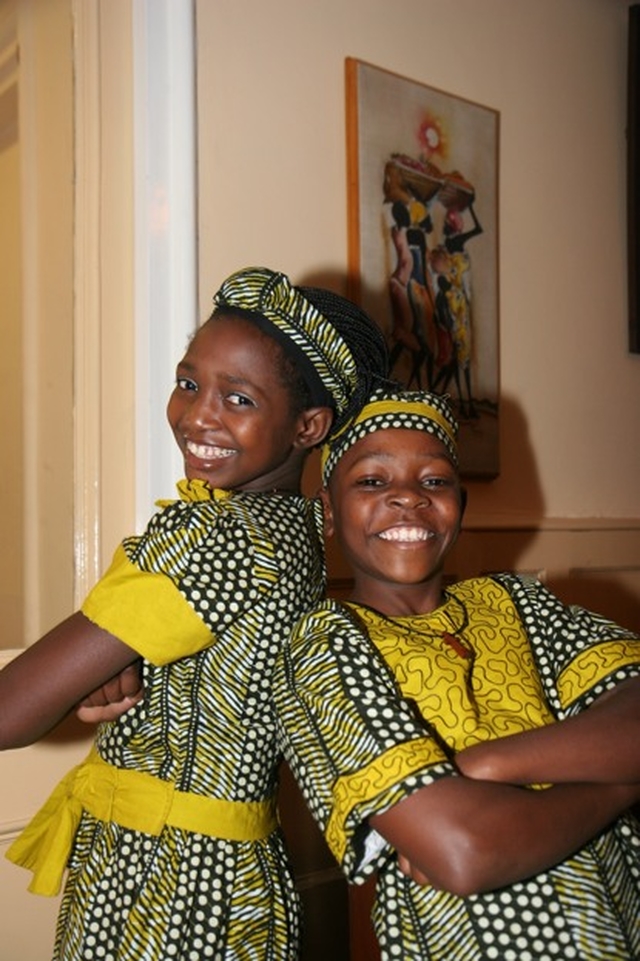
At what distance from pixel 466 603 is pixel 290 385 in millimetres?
365

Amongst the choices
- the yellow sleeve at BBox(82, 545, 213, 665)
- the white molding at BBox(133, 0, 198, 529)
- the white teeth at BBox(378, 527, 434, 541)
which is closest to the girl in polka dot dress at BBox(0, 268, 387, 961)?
the yellow sleeve at BBox(82, 545, 213, 665)

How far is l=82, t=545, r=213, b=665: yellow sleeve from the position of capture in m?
1.13

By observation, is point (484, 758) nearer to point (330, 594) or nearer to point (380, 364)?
point (380, 364)

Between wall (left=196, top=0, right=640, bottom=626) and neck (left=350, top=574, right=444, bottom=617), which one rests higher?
wall (left=196, top=0, right=640, bottom=626)

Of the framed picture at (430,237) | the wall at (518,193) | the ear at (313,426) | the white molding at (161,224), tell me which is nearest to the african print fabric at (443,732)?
the ear at (313,426)

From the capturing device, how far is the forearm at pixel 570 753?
1.08 meters

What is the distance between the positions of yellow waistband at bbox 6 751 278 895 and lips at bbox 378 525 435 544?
1.19 feet

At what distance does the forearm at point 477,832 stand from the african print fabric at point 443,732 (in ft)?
0.08

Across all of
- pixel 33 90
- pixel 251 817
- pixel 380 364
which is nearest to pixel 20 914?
pixel 251 817

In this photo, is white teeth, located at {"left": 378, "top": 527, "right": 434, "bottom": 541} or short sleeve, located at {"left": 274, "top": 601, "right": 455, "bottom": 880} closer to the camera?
short sleeve, located at {"left": 274, "top": 601, "right": 455, "bottom": 880}

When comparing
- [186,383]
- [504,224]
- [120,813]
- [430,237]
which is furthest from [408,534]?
[504,224]

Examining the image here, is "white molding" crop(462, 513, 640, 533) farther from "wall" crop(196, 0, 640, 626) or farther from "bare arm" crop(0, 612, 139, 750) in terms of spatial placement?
"bare arm" crop(0, 612, 139, 750)

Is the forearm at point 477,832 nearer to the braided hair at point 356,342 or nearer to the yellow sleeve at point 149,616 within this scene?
the yellow sleeve at point 149,616

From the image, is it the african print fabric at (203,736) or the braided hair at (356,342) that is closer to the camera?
the african print fabric at (203,736)
